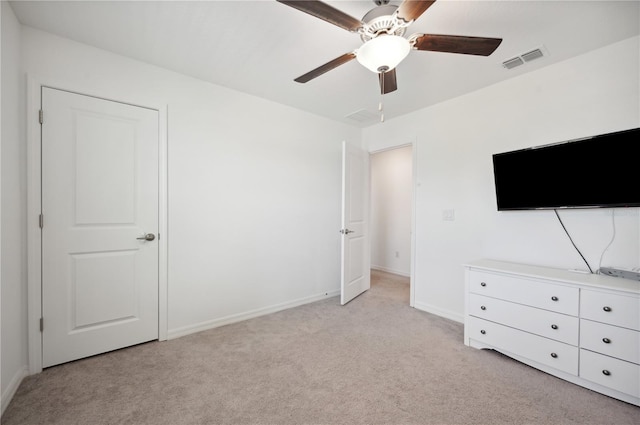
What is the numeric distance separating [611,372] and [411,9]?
2.51 meters

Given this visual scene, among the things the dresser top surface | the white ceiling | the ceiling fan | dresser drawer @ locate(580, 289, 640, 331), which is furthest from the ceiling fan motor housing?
dresser drawer @ locate(580, 289, 640, 331)

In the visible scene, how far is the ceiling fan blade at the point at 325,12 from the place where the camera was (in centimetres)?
123

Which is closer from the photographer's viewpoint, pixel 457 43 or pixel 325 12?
pixel 325 12

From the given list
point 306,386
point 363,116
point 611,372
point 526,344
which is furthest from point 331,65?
point 611,372

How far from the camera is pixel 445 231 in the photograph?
3.11 metres

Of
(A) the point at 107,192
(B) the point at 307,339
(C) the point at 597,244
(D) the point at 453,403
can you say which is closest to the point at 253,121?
(A) the point at 107,192

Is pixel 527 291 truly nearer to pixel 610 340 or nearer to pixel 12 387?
pixel 610 340

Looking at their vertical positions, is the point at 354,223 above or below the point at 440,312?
above

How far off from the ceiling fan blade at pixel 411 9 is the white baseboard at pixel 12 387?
3.10 meters

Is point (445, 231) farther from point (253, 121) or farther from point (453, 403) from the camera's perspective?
point (253, 121)

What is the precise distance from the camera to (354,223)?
3617mm

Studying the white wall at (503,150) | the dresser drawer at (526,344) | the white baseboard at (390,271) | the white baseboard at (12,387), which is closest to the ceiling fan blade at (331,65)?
the white wall at (503,150)

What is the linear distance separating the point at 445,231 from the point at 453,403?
72.6 inches

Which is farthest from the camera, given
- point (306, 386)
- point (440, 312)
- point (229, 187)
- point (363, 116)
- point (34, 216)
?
point (363, 116)
